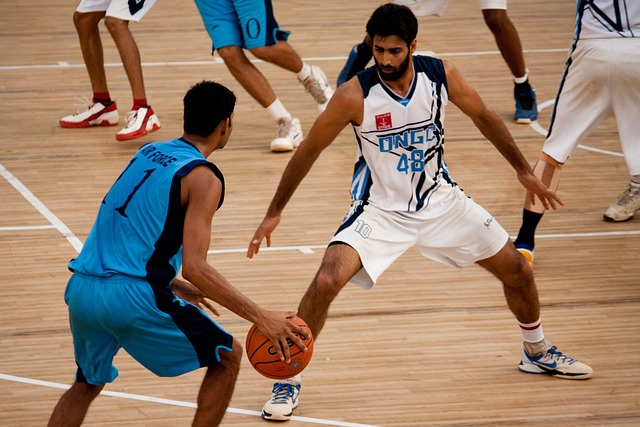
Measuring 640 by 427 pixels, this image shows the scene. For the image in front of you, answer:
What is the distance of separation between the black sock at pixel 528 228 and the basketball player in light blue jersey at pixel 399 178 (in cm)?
125

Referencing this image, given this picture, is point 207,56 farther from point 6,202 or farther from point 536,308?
point 536,308

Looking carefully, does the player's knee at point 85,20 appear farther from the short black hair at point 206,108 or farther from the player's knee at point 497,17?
the short black hair at point 206,108

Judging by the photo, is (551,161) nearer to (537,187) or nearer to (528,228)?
(528,228)

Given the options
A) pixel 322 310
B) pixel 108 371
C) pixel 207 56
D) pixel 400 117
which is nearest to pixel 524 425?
pixel 322 310

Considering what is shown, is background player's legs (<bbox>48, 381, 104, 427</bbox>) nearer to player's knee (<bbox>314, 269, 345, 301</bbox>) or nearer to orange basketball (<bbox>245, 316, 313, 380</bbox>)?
orange basketball (<bbox>245, 316, 313, 380</bbox>)

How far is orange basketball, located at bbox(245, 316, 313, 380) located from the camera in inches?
169

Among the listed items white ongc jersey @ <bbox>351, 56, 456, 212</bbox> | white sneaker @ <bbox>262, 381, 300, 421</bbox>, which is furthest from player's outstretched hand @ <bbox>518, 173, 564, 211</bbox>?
white sneaker @ <bbox>262, 381, 300, 421</bbox>

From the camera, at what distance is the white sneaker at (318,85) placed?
8.84 metres

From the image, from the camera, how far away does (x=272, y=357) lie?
4344 millimetres

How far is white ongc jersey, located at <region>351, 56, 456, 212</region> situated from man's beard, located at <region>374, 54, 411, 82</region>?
0.17 ft

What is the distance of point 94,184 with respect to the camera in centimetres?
783

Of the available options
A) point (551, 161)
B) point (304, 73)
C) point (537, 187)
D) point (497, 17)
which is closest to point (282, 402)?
point (537, 187)

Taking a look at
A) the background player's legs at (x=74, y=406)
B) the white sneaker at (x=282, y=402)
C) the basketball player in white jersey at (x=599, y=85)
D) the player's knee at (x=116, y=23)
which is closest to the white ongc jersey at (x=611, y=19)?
the basketball player in white jersey at (x=599, y=85)

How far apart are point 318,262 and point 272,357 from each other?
7.45 feet
